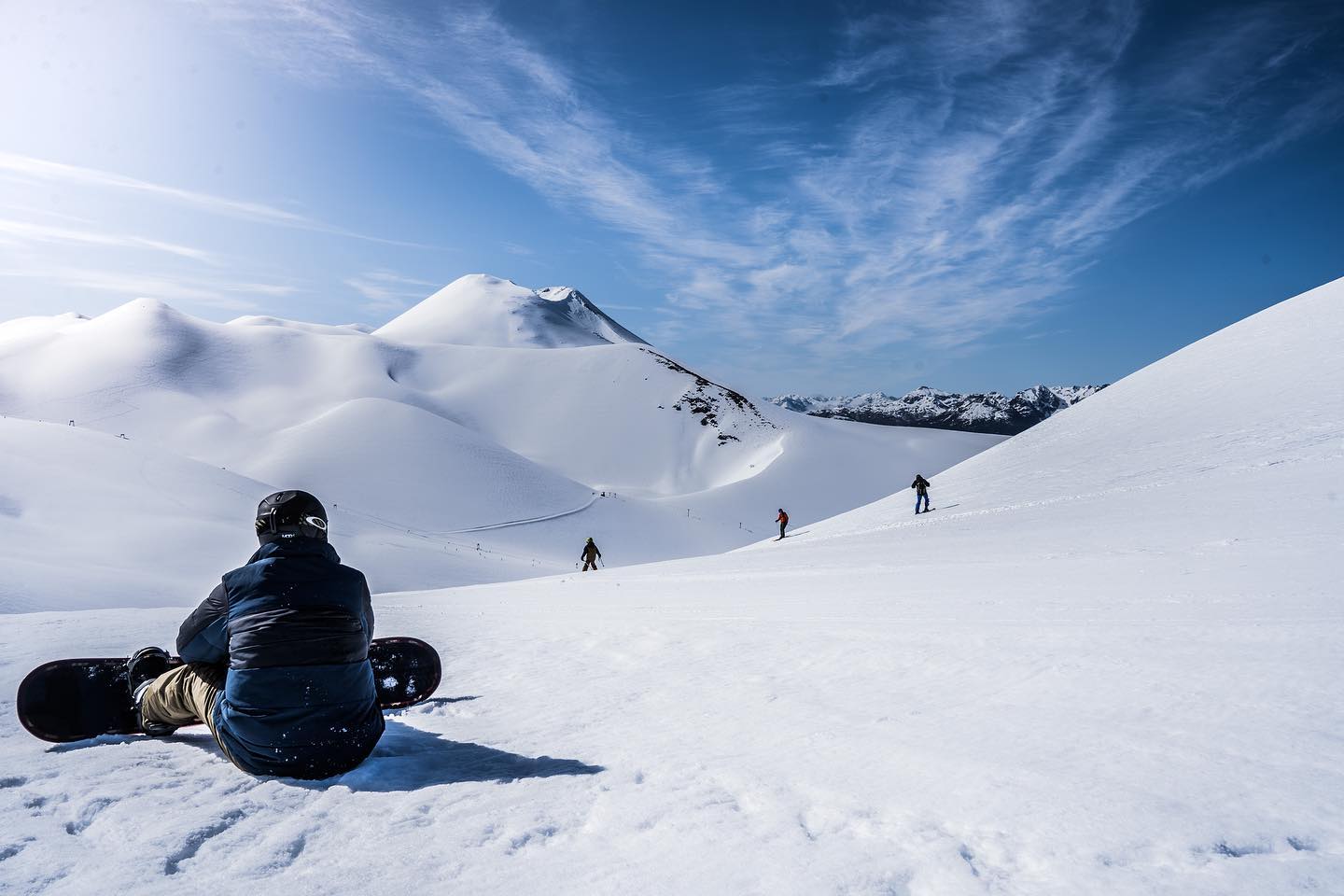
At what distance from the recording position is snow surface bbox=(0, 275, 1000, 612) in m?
24.0

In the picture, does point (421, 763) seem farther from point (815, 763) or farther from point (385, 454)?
point (385, 454)

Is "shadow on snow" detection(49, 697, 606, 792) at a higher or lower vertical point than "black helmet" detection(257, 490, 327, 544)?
lower

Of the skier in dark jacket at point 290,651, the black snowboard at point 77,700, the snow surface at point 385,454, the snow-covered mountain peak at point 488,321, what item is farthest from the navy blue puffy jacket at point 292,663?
the snow-covered mountain peak at point 488,321

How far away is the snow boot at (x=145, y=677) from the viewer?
427 cm

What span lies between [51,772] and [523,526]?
42.2 metres

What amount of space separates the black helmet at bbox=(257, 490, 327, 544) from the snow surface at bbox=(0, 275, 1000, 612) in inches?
586

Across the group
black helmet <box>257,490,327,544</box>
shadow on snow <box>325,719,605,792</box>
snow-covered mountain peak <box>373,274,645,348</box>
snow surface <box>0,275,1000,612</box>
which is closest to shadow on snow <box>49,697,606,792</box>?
shadow on snow <box>325,719,605,792</box>

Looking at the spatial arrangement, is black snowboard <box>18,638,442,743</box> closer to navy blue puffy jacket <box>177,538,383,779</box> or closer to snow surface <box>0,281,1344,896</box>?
snow surface <box>0,281,1344,896</box>

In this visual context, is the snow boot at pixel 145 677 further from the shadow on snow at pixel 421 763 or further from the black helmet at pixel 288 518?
the black helmet at pixel 288 518

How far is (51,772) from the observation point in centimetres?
348

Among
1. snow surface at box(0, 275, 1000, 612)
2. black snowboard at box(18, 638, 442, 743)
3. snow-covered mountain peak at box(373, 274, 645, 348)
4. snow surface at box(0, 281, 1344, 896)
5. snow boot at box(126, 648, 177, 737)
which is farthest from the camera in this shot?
snow-covered mountain peak at box(373, 274, 645, 348)

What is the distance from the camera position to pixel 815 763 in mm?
3592

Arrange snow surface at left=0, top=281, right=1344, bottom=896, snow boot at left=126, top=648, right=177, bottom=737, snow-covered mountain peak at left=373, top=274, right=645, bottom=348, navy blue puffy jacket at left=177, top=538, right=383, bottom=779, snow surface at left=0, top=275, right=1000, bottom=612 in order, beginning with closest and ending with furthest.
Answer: snow surface at left=0, top=281, right=1344, bottom=896 → navy blue puffy jacket at left=177, top=538, right=383, bottom=779 → snow boot at left=126, top=648, right=177, bottom=737 → snow surface at left=0, top=275, right=1000, bottom=612 → snow-covered mountain peak at left=373, top=274, right=645, bottom=348

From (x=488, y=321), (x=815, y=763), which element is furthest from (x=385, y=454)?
(x=488, y=321)
